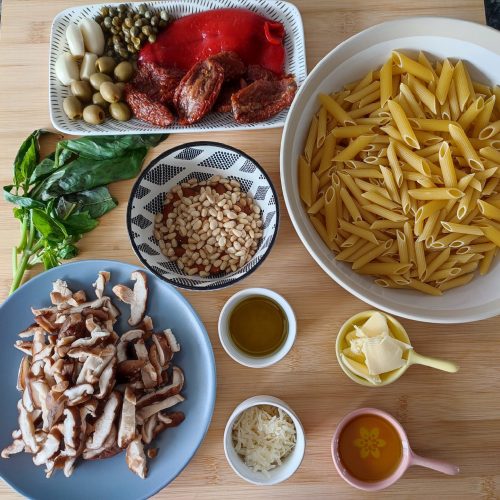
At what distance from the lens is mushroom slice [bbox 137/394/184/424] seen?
1341 millimetres

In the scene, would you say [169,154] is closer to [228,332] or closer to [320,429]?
[228,332]

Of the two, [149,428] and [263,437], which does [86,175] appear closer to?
[149,428]

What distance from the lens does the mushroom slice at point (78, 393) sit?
129cm

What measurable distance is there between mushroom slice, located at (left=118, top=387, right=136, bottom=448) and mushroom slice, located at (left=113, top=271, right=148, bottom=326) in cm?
19

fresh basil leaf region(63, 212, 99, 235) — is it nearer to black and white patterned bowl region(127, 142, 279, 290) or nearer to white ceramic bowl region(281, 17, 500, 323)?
black and white patterned bowl region(127, 142, 279, 290)

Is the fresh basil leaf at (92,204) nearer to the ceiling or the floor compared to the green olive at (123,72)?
nearer to the floor

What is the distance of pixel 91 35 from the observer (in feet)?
4.89

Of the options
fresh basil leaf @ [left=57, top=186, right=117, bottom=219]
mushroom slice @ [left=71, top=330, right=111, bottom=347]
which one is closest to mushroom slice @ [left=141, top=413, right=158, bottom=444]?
mushroom slice @ [left=71, top=330, right=111, bottom=347]

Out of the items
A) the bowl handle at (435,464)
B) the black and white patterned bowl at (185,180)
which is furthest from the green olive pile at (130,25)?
the bowl handle at (435,464)

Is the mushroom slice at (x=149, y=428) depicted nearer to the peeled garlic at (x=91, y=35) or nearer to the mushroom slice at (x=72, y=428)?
Result: the mushroom slice at (x=72, y=428)

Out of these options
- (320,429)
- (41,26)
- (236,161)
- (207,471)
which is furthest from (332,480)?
(41,26)

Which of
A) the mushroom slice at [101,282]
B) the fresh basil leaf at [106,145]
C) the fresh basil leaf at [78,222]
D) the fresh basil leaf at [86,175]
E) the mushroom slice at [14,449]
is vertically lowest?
the mushroom slice at [14,449]

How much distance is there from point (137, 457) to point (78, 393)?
21cm

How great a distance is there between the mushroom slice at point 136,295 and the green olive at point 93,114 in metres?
0.43
